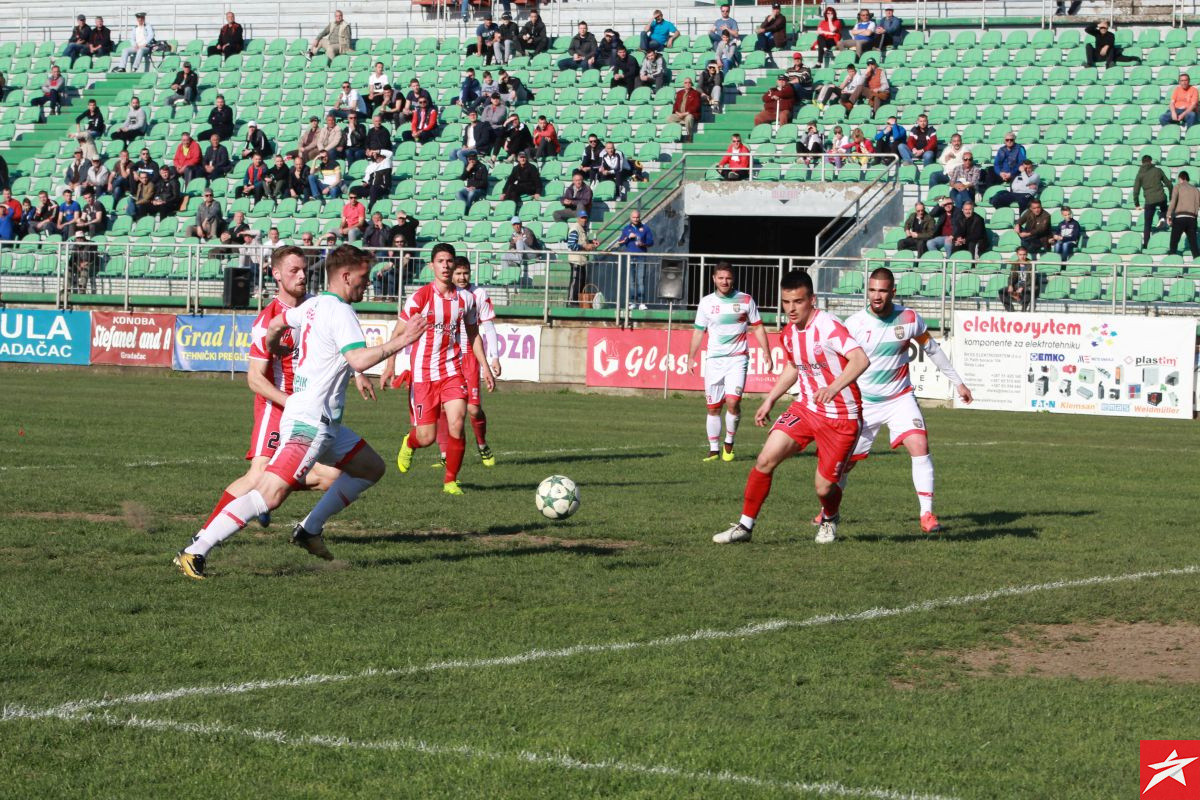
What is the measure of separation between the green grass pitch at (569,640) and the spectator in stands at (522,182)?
20495mm

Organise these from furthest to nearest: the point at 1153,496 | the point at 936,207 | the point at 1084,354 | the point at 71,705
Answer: the point at 936,207
the point at 1084,354
the point at 1153,496
the point at 71,705

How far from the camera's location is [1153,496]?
1474cm

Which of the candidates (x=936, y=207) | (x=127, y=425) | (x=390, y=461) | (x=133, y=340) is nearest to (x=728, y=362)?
(x=390, y=461)

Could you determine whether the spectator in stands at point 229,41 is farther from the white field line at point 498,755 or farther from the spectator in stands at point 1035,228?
the white field line at point 498,755

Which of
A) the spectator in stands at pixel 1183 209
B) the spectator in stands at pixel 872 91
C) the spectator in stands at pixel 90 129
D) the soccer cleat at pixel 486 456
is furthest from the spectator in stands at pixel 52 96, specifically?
the soccer cleat at pixel 486 456

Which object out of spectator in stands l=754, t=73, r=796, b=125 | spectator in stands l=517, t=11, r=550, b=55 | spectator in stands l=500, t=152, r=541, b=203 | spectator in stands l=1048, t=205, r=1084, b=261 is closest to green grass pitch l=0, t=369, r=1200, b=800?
spectator in stands l=1048, t=205, r=1084, b=261

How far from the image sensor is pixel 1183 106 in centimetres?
3231

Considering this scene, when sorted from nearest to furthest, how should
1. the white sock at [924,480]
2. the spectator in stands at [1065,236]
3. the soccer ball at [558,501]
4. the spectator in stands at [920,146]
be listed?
the soccer ball at [558,501] → the white sock at [924,480] → the spectator in stands at [1065,236] → the spectator in stands at [920,146]

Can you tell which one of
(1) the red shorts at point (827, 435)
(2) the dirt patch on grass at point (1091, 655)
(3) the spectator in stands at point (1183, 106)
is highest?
(3) the spectator in stands at point (1183, 106)

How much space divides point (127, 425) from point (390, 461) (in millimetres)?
4978

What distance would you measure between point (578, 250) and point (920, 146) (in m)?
7.45

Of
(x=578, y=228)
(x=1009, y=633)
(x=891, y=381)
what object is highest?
→ (x=578, y=228)

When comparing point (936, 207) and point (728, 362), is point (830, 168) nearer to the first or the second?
point (936, 207)

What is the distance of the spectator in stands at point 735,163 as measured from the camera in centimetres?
3416
